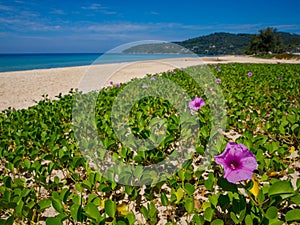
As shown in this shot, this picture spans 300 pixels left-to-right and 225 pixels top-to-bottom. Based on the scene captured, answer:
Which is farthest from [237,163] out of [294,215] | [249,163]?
[294,215]

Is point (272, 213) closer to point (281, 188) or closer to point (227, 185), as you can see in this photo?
A: point (281, 188)

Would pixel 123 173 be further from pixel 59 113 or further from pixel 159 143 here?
pixel 59 113

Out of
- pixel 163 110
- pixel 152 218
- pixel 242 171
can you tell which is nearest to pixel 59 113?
pixel 163 110

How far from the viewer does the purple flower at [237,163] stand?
3.60 ft

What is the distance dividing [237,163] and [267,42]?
5393cm

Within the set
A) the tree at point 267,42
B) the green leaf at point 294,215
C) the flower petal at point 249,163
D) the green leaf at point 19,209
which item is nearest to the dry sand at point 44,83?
the green leaf at point 19,209

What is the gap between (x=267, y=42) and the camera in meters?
48.1

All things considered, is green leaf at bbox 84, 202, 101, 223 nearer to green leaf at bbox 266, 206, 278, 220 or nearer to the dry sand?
green leaf at bbox 266, 206, 278, 220

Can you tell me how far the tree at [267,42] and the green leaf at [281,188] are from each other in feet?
169

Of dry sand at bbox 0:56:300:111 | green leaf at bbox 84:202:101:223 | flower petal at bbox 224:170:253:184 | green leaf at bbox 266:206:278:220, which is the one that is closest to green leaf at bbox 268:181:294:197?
green leaf at bbox 266:206:278:220

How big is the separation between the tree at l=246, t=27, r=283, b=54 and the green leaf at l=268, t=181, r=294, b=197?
5140cm

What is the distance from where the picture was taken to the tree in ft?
155

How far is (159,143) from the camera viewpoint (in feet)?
7.24

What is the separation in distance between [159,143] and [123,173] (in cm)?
63
